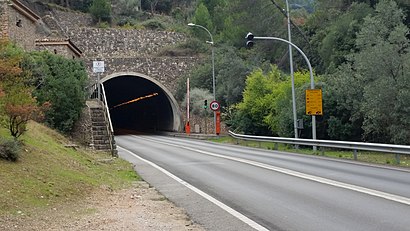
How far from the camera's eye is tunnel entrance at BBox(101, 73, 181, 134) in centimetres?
5634

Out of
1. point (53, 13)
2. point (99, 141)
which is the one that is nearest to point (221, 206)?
point (99, 141)

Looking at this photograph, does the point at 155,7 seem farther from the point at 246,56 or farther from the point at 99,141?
the point at 99,141

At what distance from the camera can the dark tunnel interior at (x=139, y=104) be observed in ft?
196

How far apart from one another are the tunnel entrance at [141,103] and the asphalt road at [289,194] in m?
38.2

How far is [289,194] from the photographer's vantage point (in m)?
11.1

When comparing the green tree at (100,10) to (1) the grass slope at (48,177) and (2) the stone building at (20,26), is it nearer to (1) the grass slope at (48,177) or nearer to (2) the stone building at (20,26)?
(2) the stone building at (20,26)

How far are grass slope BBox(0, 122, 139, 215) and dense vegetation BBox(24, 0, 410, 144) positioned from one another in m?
14.3

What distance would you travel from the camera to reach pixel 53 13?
73.1 metres

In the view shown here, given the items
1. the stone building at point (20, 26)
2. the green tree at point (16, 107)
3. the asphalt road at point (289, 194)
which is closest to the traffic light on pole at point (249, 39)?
the asphalt road at point (289, 194)

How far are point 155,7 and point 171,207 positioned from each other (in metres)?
92.8

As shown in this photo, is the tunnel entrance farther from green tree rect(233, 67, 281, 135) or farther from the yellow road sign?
the yellow road sign

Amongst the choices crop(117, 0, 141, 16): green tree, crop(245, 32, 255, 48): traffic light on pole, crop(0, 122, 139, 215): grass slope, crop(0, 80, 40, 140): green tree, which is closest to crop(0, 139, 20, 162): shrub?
crop(0, 122, 139, 215): grass slope

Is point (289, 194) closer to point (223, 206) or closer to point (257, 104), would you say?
point (223, 206)

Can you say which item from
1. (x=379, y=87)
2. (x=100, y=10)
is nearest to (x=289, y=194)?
(x=379, y=87)
